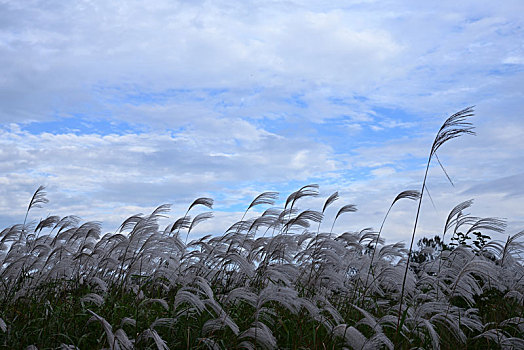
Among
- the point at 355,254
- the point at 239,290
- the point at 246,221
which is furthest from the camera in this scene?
the point at 355,254

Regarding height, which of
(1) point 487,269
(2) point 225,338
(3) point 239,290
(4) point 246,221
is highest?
(4) point 246,221

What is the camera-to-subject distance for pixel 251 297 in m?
4.08

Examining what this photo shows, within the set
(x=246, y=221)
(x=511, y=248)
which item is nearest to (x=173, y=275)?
(x=246, y=221)

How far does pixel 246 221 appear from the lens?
21.9 feet

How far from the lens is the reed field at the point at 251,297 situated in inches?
177

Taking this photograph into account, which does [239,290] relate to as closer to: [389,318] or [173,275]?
[389,318]

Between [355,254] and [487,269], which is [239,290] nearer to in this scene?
[487,269]

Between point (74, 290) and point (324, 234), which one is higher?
point (324, 234)

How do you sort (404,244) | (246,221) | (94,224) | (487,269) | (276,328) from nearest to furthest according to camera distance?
(487,269), (276,328), (246,221), (94,224), (404,244)

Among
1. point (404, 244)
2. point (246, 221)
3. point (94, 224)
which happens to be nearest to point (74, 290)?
point (94, 224)

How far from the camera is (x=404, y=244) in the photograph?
8.18 metres

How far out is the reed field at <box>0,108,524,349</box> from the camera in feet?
14.8

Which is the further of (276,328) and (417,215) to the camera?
(276,328)

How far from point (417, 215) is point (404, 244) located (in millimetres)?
3726
